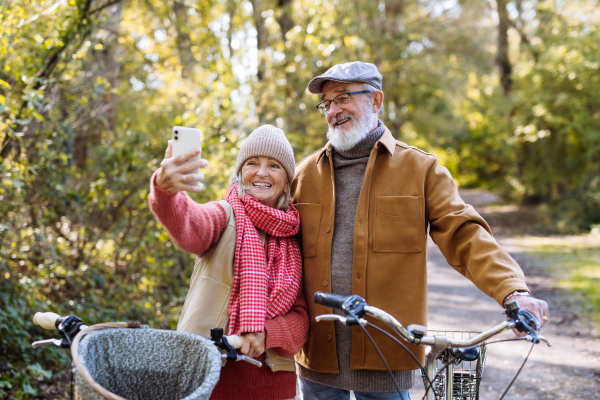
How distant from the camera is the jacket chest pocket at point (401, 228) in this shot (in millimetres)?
2535

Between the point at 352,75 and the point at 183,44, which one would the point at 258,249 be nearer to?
the point at 352,75

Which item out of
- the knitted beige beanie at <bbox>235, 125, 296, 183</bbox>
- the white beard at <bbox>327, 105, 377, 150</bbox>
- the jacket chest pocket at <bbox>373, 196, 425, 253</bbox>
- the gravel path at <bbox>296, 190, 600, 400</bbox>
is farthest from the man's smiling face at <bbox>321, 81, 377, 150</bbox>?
the gravel path at <bbox>296, 190, 600, 400</bbox>

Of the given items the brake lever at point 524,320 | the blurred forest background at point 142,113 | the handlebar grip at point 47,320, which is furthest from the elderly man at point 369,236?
the blurred forest background at point 142,113

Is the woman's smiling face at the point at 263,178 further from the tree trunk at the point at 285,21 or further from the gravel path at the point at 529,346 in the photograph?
the tree trunk at the point at 285,21

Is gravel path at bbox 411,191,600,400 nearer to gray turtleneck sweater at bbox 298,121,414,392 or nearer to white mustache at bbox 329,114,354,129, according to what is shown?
gray turtleneck sweater at bbox 298,121,414,392

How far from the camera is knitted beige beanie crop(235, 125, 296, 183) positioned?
2.53 meters

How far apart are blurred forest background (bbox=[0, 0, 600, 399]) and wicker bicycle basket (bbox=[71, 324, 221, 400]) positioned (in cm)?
247

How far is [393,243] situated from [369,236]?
0.41ft

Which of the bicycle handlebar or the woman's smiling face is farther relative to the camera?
the woman's smiling face

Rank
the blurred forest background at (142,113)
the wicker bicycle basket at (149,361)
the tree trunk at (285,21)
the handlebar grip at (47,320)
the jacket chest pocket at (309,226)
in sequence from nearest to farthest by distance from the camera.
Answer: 1. the wicker bicycle basket at (149,361)
2. the handlebar grip at (47,320)
3. the jacket chest pocket at (309,226)
4. the blurred forest background at (142,113)
5. the tree trunk at (285,21)

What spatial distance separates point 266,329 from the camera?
2271 mm

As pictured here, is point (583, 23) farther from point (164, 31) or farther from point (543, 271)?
point (164, 31)

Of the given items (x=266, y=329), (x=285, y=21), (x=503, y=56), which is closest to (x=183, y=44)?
(x=285, y=21)

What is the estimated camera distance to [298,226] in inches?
105
